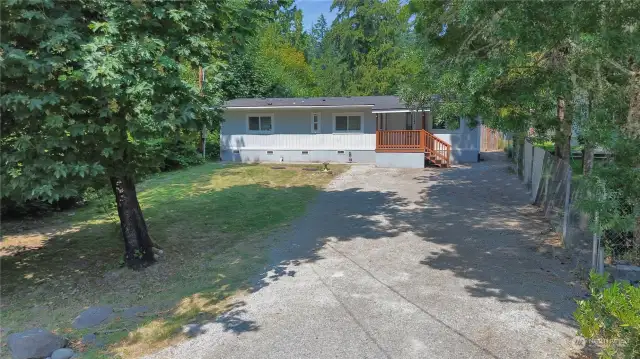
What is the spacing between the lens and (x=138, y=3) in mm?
5258

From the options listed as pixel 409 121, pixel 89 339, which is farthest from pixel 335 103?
pixel 89 339

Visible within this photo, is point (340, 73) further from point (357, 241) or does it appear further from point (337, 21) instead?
point (357, 241)

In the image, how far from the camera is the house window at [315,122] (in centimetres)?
2092

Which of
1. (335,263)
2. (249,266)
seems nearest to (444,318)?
(335,263)

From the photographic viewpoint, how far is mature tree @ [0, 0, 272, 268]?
475cm

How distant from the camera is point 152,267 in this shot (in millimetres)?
7051

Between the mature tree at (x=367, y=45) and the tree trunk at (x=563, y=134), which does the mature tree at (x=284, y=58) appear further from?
the tree trunk at (x=563, y=134)

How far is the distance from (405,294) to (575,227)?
3480 mm

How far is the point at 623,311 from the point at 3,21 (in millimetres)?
6758

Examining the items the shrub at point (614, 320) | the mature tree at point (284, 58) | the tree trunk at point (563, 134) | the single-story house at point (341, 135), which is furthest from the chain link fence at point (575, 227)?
the mature tree at point (284, 58)

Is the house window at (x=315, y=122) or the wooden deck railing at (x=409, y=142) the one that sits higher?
the house window at (x=315, y=122)

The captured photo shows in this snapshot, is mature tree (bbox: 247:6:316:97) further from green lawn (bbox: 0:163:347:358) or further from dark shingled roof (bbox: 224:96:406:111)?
green lawn (bbox: 0:163:347:358)

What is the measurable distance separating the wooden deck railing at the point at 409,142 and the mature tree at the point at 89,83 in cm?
1341

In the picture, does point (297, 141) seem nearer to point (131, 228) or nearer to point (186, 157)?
point (186, 157)
